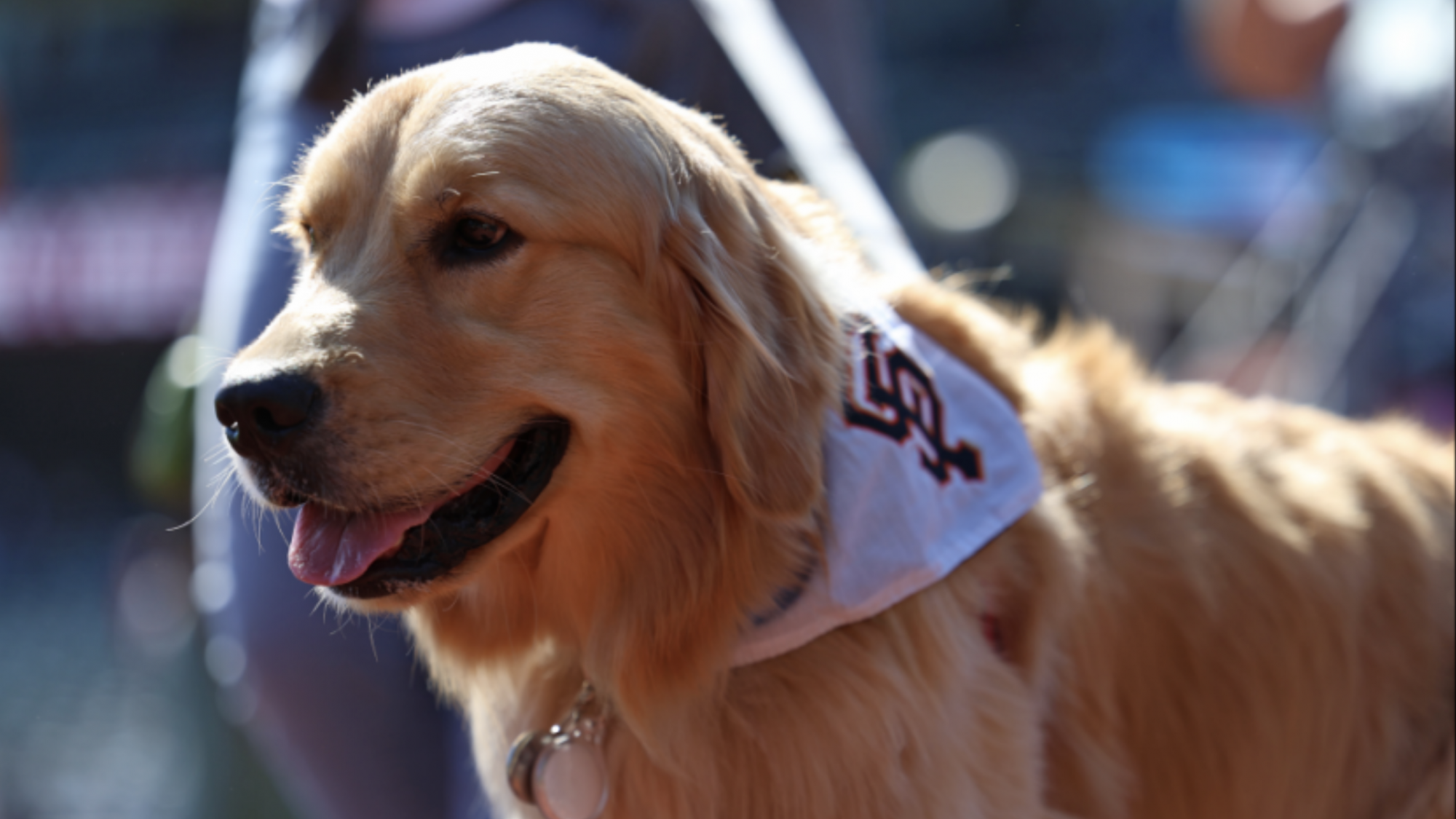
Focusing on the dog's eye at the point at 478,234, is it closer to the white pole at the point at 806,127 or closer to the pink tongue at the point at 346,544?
the pink tongue at the point at 346,544

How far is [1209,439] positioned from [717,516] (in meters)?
1.19

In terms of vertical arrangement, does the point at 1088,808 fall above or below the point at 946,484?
below

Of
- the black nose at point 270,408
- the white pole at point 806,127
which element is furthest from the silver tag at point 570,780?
the white pole at point 806,127

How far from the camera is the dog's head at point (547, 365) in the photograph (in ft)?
6.08

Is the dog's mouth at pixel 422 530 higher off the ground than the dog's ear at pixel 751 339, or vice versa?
the dog's ear at pixel 751 339

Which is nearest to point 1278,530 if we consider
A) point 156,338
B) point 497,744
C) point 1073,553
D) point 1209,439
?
point 1209,439

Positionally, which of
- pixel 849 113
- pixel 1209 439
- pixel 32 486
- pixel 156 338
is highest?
pixel 849 113

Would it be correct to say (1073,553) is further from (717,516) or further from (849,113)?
(849,113)

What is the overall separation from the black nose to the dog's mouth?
164 millimetres

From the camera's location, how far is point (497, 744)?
2.32 meters

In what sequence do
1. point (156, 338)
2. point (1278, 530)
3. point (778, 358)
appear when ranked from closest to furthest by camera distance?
point (778, 358), point (1278, 530), point (156, 338)

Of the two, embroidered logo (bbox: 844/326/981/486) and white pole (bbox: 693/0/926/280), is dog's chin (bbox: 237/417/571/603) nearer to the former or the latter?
embroidered logo (bbox: 844/326/981/486)

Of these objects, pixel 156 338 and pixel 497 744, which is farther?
pixel 156 338

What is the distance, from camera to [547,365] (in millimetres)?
1934
